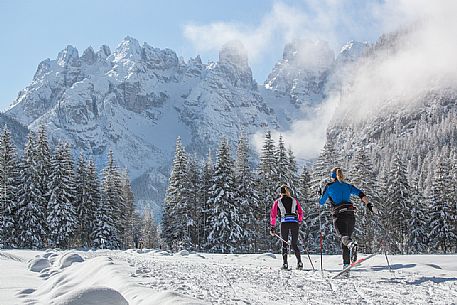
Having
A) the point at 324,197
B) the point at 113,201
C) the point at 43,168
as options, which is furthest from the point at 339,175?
the point at 113,201

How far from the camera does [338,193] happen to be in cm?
921

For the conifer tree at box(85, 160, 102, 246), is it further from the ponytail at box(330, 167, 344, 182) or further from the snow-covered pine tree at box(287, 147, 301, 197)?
the ponytail at box(330, 167, 344, 182)

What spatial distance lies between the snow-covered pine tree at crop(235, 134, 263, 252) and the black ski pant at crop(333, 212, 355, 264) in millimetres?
28778

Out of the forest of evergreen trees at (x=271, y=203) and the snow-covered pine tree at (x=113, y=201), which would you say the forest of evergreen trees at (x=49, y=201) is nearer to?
the snow-covered pine tree at (x=113, y=201)

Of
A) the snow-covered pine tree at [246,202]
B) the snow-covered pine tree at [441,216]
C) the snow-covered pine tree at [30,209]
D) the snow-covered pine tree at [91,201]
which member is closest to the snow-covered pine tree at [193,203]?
the snow-covered pine tree at [246,202]

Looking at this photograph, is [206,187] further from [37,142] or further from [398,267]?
[398,267]

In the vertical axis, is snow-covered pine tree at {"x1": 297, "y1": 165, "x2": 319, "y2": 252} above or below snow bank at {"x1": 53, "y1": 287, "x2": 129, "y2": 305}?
above

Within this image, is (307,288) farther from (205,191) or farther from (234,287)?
(205,191)

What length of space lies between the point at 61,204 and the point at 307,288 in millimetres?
35247

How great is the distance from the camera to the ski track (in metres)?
5.66

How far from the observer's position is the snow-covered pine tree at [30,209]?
36469 millimetres

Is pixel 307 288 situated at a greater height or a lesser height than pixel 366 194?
lesser

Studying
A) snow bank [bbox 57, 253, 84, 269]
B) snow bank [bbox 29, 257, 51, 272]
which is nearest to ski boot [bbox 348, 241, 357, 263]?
snow bank [bbox 57, 253, 84, 269]

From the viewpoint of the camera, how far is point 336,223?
9094mm
